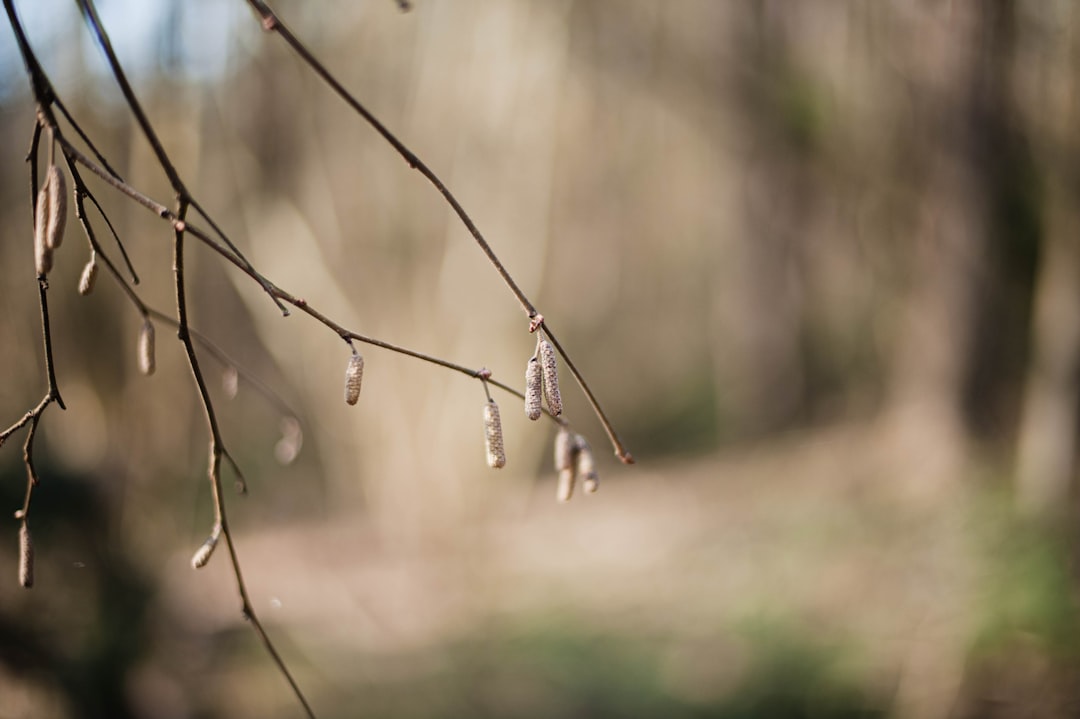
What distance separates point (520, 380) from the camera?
442 cm

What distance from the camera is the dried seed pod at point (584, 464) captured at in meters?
0.90

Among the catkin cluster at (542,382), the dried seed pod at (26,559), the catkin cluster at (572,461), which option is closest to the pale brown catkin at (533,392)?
the catkin cluster at (542,382)

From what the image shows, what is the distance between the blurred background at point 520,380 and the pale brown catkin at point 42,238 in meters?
0.65

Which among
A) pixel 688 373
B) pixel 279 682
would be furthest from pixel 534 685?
pixel 688 373

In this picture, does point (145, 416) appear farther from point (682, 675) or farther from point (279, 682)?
point (682, 675)

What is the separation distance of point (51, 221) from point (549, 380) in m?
0.47

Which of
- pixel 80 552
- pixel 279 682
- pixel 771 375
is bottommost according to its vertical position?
pixel 279 682

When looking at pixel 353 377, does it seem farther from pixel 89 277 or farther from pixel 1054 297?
pixel 1054 297

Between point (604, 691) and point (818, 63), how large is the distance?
4.60 m

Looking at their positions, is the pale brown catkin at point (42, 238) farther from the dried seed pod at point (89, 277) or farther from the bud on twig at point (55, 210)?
the dried seed pod at point (89, 277)

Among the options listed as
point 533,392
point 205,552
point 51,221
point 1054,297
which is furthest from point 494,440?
point 1054,297

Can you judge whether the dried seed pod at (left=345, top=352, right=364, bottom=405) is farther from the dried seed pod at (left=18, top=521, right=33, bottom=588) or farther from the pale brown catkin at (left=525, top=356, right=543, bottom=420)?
the dried seed pod at (left=18, top=521, right=33, bottom=588)

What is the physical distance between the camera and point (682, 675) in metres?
3.32

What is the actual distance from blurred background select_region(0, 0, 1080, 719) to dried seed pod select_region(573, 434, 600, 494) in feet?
1.81
